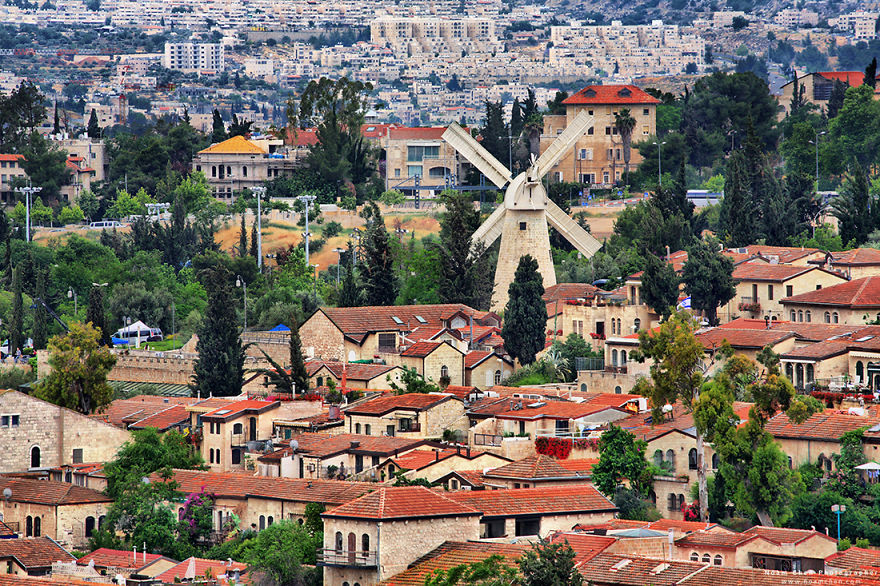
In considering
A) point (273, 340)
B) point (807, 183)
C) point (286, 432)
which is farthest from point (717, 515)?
point (807, 183)

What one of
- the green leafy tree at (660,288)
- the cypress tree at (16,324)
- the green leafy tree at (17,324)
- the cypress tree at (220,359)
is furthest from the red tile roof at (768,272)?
the green leafy tree at (17,324)

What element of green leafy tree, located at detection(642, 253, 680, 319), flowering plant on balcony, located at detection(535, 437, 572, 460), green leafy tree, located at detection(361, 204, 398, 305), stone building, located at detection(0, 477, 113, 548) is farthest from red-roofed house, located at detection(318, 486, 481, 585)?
green leafy tree, located at detection(361, 204, 398, 305)

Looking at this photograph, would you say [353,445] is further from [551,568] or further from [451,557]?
[551,568]

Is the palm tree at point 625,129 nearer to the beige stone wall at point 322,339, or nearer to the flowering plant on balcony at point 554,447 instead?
the beige stone wall at point 322,339

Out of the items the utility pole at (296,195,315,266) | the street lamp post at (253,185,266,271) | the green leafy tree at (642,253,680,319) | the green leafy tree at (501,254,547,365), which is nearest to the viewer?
the green leafy tree at (501,254,547,365)

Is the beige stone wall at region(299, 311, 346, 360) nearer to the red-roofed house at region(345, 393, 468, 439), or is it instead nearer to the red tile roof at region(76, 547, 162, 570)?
the red-roofed house at region(345, 393, 468, 439)

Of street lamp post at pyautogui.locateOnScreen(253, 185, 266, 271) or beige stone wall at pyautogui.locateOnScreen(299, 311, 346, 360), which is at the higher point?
street lamp post at pyautogui.locateOnScreen(253, 185, 266, 271)
